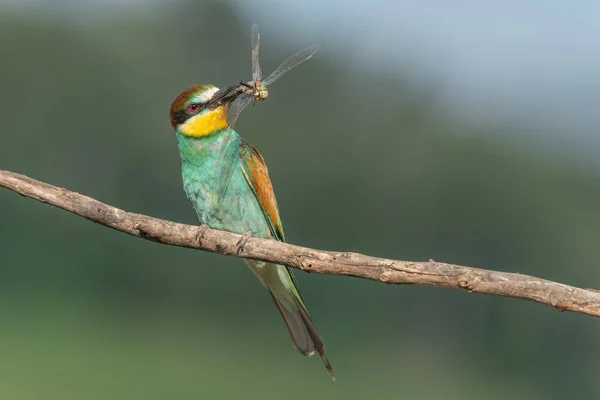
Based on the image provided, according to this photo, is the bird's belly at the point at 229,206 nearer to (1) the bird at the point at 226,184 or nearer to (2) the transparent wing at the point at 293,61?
(1) the bird at the point at 226,184

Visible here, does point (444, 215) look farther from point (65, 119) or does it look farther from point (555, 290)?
point (555, 290)

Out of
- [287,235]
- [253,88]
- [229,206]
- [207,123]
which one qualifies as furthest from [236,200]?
[287,235]

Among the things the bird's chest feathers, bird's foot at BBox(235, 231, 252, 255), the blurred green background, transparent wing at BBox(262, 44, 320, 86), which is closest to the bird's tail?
the bird's chest feathers

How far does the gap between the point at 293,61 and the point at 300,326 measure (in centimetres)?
100

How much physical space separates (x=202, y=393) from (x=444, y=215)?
18.9ft

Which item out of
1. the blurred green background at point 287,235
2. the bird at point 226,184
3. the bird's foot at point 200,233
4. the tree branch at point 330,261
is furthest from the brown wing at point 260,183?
the blurred green background at point 287,235

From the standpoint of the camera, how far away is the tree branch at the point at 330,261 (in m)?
2.07

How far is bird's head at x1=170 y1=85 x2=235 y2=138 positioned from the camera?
10.2 ft

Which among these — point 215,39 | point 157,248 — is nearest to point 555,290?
point 157,248

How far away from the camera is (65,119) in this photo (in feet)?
44.5

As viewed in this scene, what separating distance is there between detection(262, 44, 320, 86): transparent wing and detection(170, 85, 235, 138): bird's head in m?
0.18

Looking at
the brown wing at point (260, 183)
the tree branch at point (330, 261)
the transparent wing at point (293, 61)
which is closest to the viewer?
the tree branch at point (330, 261)

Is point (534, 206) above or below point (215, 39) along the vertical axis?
below

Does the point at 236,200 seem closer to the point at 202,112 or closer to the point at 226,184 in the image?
the point at 226,184
